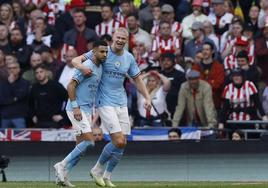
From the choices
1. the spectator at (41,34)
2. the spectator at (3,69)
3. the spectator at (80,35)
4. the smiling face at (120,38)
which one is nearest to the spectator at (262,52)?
the spectator at (80,35)

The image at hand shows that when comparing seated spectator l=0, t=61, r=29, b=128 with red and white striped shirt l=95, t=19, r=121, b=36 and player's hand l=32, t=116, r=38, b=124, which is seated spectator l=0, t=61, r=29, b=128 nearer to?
player's hand l=32, t=116, r=38, b=124

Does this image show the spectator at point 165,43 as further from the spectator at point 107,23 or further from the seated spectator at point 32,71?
the seated spectator at point 32,71

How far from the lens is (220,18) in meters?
20.5

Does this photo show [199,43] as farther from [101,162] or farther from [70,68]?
[101,162]

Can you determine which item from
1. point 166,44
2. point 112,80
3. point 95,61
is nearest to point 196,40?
point 166,44

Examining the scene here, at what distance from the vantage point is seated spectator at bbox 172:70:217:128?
1827 centimetres

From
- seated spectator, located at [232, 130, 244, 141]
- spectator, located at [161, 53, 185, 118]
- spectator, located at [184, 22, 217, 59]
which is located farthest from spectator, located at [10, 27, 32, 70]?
seated spectator, located at [232, 130, 244, 141]

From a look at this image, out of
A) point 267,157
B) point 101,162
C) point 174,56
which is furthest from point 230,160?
point 101,162

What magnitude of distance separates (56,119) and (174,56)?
104 inches

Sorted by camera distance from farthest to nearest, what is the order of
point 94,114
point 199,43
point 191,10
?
point 191,10 → point 199,43 → point 94,114

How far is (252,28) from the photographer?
2002 cm

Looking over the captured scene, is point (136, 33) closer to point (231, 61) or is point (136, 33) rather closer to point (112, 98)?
point (231, 61)

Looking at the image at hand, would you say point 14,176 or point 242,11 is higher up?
point 242,11

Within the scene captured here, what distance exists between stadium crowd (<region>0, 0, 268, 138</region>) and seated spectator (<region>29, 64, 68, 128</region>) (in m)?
0.02
